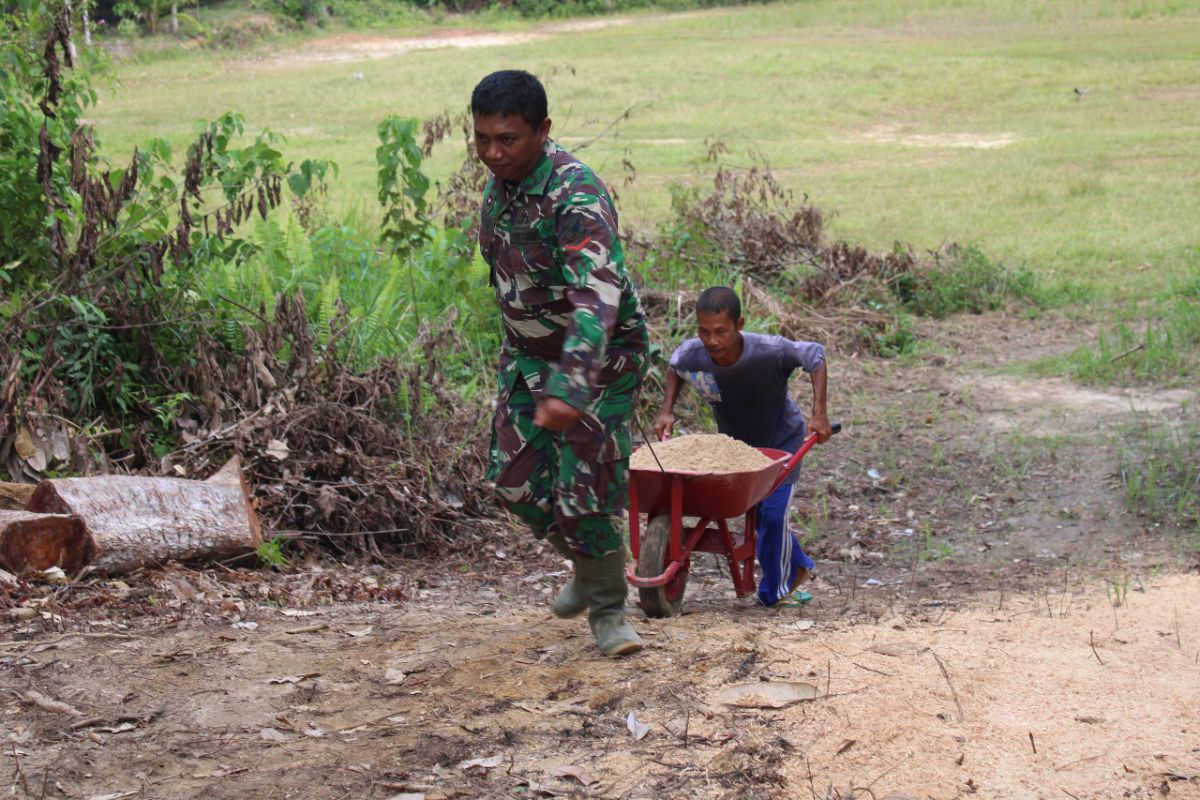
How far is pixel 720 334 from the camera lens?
15.8 ft

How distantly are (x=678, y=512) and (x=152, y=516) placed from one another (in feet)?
6.40

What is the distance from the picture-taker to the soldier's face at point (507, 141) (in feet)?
11.7

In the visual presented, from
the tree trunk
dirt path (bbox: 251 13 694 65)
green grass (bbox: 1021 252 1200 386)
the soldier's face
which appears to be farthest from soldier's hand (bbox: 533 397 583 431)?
dirt path (bbox: 251 13 694 65)

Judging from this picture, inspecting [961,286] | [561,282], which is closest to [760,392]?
[561,282]

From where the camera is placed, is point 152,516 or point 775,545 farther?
point 775,545

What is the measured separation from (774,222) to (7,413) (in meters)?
6.35

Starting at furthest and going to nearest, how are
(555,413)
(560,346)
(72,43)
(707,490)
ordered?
1. (72,43)
2. (707,490)
3. (560,346)
4. (555,413)

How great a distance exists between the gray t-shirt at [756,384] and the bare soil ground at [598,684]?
0.68 m

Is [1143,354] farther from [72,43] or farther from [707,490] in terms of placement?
Answer: [72,43]

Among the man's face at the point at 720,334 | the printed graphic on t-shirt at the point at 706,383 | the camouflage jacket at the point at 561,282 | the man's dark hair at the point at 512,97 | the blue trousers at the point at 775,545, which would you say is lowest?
the blue trousers at the point at 775,545

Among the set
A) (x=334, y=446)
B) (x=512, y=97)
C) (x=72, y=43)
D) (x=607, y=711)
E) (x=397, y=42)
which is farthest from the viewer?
(x=397, y=42)

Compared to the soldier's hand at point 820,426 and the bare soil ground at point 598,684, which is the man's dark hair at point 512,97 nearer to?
the bare soil ground at point 598,684

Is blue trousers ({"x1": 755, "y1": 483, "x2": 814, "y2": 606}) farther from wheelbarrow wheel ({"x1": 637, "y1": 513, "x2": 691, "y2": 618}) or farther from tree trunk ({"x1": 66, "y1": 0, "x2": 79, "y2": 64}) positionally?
tree trunk ({"x1": 66, "y1": 0, "x2": 79, "y2": 64})

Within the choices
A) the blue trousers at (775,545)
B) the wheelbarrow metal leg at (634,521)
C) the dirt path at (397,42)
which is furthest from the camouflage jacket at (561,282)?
the dirt path at (397,42)
